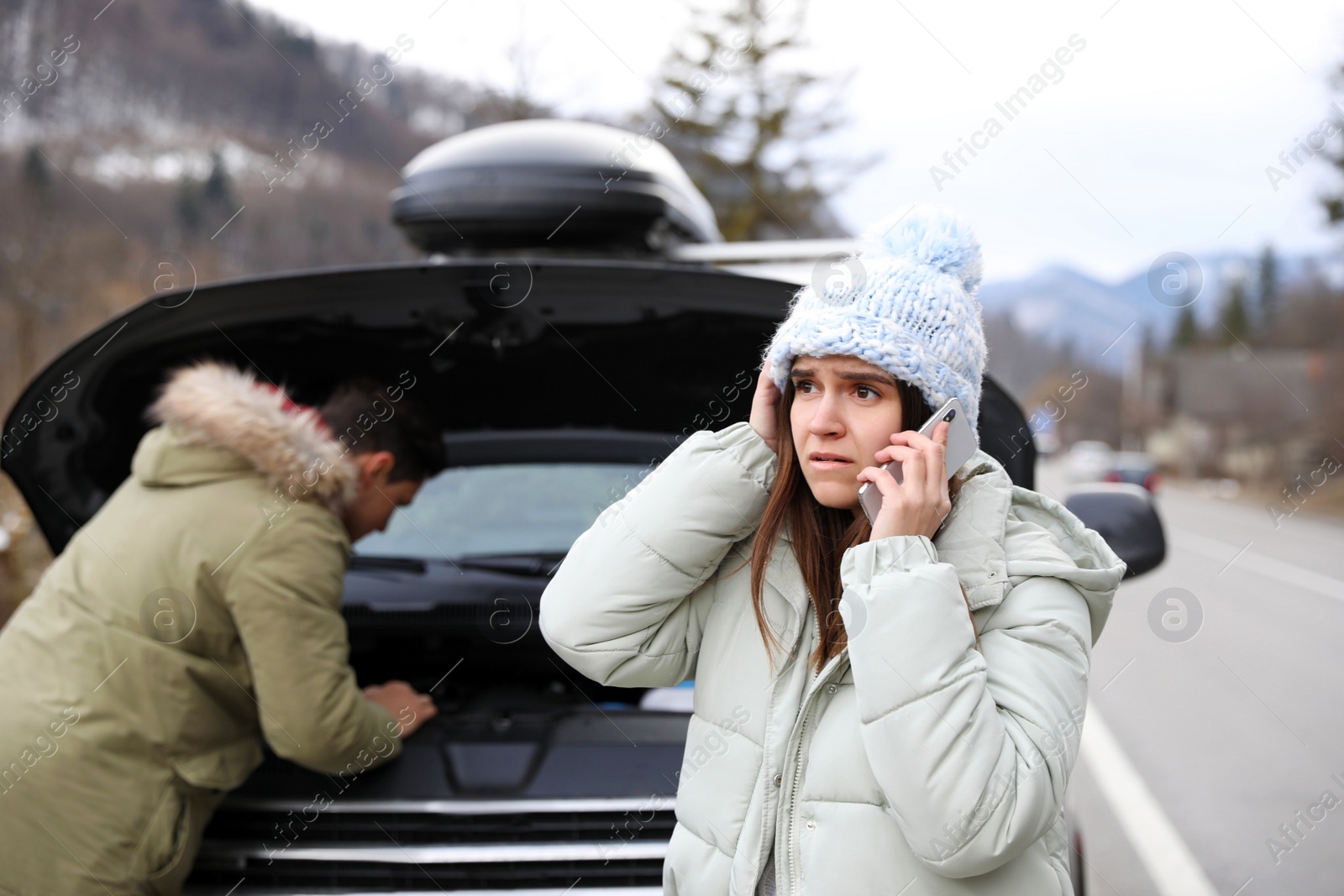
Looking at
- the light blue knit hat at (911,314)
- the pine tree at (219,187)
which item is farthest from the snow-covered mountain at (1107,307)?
the pine tree at (219,187)

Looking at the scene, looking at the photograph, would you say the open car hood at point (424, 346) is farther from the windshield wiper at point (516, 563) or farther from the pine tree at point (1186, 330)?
the pine tree at point (1186, 330)

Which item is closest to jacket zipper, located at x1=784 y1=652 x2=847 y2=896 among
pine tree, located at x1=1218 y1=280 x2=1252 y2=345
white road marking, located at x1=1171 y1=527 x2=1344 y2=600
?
white road marking, located at x1=1171 y1=527 x2=1344 y2=600

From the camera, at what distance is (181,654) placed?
83.3 inches

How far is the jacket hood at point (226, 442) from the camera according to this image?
2.23 meters

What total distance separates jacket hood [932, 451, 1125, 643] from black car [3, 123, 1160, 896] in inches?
22.8

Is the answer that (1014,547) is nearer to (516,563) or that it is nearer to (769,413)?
(769,413)

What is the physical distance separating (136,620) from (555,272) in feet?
3.77

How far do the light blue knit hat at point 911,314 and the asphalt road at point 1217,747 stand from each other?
112 centimetres

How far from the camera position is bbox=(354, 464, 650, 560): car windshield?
2.94m

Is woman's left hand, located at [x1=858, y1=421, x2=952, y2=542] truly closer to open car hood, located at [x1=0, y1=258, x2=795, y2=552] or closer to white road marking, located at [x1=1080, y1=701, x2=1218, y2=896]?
open car hood, located at [x1=0, y1=258, x2=795, y2=552]

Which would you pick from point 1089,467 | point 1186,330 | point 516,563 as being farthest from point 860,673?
point 1186,330

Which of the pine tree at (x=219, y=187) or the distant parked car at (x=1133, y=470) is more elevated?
the pine tree at (x=219, y=187)

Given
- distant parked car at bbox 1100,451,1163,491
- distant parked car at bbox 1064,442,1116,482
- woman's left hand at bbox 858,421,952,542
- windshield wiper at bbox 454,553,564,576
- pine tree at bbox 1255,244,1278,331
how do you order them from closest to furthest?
woman's left hand at bbox 858,421,952,542
windshield wiper at bbox 454,553,564,576
distant parked car at bbox 1100,451,1163,491
distant parked car at bbox 1064,442,1116,482
pine tree at bbox 1255,244,1278,331

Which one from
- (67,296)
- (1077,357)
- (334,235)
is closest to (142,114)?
(334,235)
